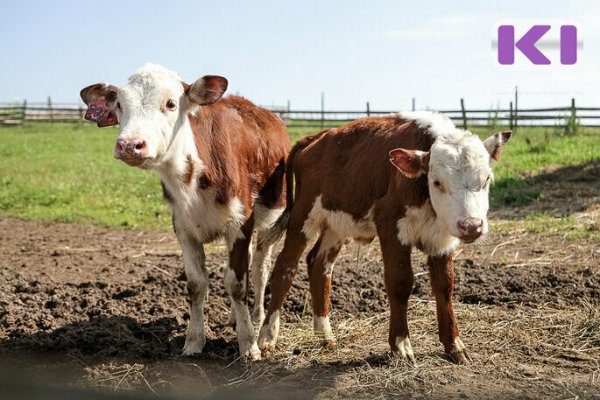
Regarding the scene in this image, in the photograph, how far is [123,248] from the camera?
40.6 feet

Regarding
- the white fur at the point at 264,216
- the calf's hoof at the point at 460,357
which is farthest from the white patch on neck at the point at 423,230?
the white fur at the point at 264,216

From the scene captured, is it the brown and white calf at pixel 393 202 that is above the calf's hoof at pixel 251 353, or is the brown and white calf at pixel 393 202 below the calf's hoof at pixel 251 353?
above

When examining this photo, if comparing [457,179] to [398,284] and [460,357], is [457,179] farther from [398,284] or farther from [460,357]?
[460,357]

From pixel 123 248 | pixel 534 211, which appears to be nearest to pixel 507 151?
pixel 534 211

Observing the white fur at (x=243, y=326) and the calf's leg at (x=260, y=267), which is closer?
the white fur at (x=243, y=326)

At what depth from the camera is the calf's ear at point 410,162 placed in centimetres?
588

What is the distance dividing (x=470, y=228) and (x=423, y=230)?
0.65 m

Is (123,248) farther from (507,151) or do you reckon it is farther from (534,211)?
(507,151)

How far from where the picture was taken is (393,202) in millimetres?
6230

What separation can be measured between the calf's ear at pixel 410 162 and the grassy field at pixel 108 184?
274 inches

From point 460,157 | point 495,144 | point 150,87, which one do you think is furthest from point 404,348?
→ point 150,87

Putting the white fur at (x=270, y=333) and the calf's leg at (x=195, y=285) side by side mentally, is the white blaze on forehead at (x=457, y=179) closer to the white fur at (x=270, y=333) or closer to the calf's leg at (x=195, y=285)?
the white fur at (x=270, y=333)

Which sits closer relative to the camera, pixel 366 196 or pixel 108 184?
pixel 366 196

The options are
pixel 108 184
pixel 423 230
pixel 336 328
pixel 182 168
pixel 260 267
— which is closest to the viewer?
→ pixel 423 230
